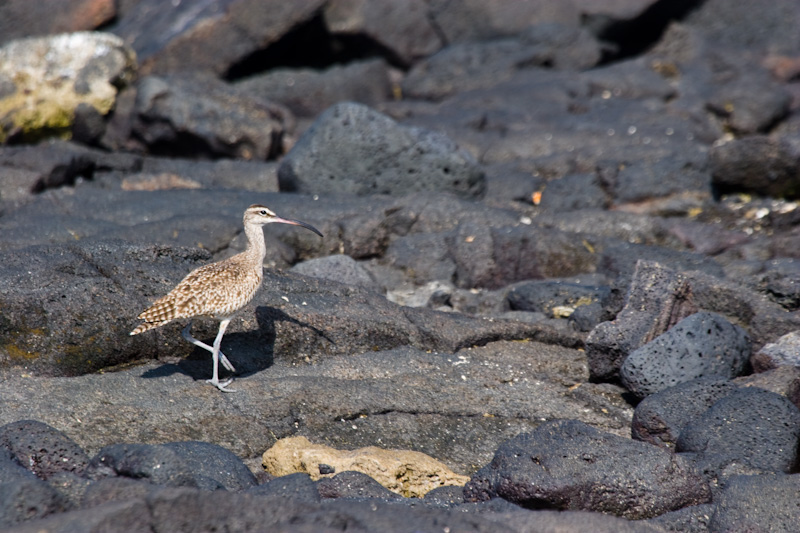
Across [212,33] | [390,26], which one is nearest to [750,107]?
[390,26]

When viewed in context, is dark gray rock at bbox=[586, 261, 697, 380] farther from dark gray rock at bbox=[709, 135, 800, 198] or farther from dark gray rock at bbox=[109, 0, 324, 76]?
dark gray rock at bbox=[109, 0, 324, 76]

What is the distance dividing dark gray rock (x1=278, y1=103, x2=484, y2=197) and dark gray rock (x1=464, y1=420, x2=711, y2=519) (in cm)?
979

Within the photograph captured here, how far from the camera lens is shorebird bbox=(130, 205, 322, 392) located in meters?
8.27

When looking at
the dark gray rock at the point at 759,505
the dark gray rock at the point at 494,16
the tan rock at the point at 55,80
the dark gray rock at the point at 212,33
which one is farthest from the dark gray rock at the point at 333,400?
the dark gray rock at the point at 494,16

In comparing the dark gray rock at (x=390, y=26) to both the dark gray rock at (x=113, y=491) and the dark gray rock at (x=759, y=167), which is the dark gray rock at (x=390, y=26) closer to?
the dark gray rock at (x=759, y=167)

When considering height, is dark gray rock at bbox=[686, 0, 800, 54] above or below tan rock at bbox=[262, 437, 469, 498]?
below

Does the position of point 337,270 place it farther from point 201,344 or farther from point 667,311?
point 667,311

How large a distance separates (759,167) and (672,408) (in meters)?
11.0

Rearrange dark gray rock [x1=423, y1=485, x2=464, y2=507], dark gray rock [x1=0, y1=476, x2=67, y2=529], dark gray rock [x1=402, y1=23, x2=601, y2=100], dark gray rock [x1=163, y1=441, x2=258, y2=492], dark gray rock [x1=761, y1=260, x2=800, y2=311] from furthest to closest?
dark gray rock [x1=402, y1=23, x2=601, y2=100]
dark gray rock [x1=761, y1=260, x2=800, y2=311]
dark gray rock [x1=423, y1=485, x2=464, y2=507]
dark gray rock [x1=163, y1=441, x2=258, y2=492]
dark gray rock [x1=0, y1=476, x2=67, y2=529]

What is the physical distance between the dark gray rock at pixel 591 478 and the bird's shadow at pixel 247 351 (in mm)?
2733

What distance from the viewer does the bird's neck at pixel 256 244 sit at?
927 centimetres

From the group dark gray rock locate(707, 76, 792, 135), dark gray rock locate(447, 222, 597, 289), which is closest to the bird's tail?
dark gray rock locate(447, 222, 597, 289)

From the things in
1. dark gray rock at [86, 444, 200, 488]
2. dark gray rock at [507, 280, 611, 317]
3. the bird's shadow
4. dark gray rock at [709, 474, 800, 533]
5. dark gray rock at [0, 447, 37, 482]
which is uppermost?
dark gray rock at [0, 447, 37, 482]

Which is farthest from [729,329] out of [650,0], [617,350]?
[650,0]
